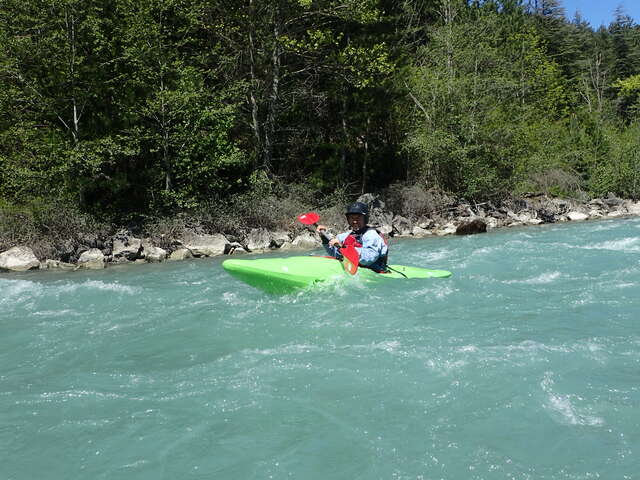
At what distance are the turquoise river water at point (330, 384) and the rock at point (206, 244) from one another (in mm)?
4192

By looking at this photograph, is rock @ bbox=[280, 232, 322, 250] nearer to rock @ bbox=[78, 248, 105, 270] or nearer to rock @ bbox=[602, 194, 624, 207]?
rock @ bbox=[78, 248, 105, 270]

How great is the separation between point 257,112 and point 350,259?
8.77m

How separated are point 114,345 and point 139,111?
8.52 m

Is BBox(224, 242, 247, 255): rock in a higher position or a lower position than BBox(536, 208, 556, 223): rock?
higher

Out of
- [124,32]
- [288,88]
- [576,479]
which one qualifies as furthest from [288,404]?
[288,88]

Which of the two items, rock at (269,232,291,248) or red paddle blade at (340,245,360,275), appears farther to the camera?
rock at (269,232,291,248)

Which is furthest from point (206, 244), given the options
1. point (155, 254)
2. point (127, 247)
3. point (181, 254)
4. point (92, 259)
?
point (92, 259)

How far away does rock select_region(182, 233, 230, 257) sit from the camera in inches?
390

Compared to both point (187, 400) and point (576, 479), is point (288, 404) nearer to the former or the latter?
point (187, 400)

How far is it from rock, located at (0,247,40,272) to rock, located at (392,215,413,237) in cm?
792

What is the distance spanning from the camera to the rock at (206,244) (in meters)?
9.91

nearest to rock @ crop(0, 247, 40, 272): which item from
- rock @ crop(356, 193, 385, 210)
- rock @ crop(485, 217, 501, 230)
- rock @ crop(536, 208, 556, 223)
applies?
rock @ crop(356, 193, 385, 210)

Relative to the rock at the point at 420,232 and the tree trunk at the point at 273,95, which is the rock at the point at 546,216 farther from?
the tree trunk at the point at 273,95

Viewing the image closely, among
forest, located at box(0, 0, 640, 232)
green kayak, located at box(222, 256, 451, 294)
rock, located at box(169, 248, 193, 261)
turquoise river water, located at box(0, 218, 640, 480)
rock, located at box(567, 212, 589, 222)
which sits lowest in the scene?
rock, located at box(567, 212, 589, 222)
